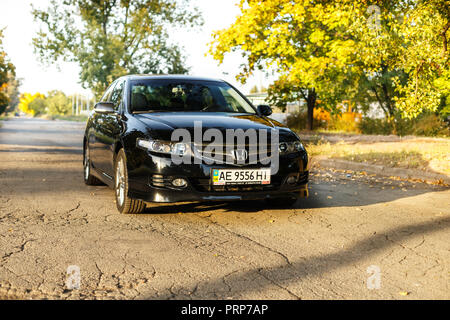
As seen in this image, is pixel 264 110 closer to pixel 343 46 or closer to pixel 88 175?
pixel 88 175

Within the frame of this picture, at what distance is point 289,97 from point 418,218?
1534 cm

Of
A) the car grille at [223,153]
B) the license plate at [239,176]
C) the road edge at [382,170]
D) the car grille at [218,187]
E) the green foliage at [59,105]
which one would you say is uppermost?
the green foliage at [59,105]

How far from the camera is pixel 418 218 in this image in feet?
19.7

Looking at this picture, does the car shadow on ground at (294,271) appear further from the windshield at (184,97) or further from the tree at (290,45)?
the tree at (290,45)

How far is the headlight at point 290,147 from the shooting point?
5775 mm

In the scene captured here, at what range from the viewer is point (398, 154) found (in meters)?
11.4

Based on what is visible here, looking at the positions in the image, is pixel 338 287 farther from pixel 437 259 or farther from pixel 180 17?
pixel 180 17

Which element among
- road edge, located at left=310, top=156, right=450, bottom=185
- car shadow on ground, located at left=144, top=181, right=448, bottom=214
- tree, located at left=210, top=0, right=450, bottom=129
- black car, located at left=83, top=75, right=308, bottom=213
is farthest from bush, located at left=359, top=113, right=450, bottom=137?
black car, located at left=83, top=75, right=308, bottom=213

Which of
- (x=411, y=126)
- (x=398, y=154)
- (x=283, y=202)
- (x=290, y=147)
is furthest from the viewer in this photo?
(x=411, y=126)

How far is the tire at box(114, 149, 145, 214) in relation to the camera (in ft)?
19.1

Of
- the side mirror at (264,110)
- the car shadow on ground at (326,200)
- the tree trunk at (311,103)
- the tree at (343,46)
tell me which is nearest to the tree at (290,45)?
the tree at (343,46)

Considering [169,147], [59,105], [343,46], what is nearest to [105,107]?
[169,147]

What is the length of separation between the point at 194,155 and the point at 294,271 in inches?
75.2
